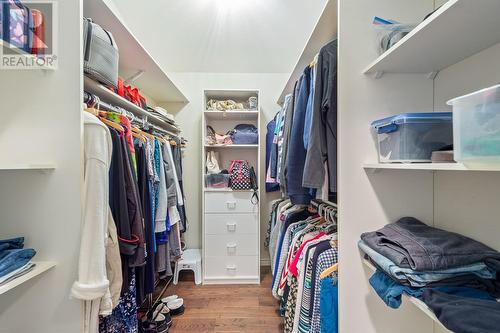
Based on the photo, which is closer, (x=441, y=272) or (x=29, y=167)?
(x=441, y=272)

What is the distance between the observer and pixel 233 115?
253 centimetres

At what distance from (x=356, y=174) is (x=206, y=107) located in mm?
1823

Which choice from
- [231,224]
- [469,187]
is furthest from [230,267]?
[469,187]

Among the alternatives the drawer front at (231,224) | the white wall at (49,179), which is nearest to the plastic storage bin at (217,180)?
the drawer front at (231,224)

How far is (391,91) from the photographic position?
0.96 meters

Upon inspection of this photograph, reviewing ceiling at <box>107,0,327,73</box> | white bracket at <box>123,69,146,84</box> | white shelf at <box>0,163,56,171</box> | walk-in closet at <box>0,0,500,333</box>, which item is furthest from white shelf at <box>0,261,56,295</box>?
ceiling at <box>107,0,327,73</box>

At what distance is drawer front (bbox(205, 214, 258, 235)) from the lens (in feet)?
7.53

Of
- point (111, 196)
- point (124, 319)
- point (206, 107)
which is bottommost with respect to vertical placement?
point (124, 319)

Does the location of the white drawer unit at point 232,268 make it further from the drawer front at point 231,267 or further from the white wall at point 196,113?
the white wall at point 196,113

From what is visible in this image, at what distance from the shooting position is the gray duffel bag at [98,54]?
3.24 ft

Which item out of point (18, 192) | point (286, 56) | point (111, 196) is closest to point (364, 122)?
point (111, 196)

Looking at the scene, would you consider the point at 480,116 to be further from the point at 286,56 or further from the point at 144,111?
the point at 286,56

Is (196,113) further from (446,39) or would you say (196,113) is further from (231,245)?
(446,39)

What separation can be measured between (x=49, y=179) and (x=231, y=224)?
5.26ft
